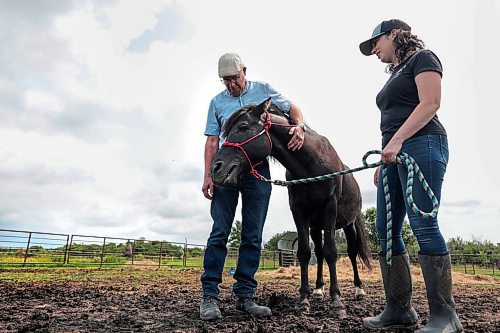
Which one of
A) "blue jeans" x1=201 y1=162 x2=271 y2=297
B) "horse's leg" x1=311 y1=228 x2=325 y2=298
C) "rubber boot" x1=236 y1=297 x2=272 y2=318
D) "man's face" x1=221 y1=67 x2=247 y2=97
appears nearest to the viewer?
"rubber boot" x1=236 y1=297 x2=272 y2=318

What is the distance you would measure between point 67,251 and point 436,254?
18.4 m

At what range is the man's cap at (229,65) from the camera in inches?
151

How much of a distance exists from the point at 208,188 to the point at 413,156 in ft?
7.06

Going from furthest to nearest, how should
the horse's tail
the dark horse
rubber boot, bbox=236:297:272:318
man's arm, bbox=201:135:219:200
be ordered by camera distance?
the horse's tail → man's arm, bbox=201:135:219:200 → the dark horse → rubber boot, bbox=236:297:272:318

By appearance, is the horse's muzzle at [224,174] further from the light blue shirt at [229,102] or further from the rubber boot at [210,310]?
the rubber boot at [210,310]

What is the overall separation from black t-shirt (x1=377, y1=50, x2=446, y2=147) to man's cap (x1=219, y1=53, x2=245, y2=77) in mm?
1498

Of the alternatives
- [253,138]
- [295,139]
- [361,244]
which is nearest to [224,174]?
[253,138]

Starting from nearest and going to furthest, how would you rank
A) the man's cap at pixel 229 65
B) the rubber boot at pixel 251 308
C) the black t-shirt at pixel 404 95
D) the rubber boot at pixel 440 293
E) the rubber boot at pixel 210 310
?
the rubber boot at pixel 440 293
the black t-shirt at pixel 404 95
the rubber boot at pixel 210 310
the rubber boot at pixel 251 308
the man's cap at pixel 229 65

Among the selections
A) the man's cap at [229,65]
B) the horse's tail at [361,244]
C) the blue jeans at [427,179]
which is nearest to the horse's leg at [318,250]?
the horse's tail at [361,244]

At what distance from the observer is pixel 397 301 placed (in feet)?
9.61

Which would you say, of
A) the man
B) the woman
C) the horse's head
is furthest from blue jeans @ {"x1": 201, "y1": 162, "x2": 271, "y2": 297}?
the woman

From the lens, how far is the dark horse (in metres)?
3.60

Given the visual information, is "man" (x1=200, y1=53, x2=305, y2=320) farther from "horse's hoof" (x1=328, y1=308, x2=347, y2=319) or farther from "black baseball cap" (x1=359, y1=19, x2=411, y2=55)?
"black baseball cap" (x1=359, y1=19, x2=411, y2=55)

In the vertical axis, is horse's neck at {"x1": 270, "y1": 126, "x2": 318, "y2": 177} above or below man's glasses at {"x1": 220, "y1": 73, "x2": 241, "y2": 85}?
below
